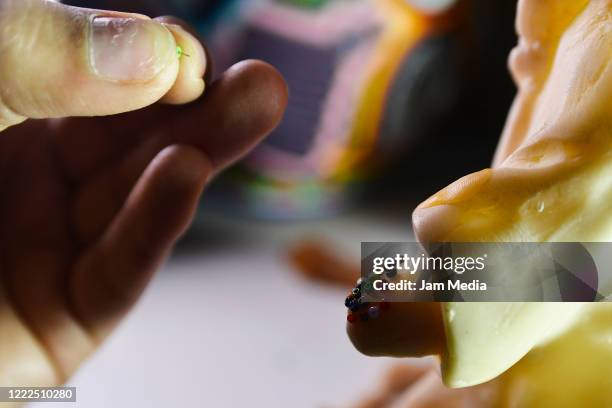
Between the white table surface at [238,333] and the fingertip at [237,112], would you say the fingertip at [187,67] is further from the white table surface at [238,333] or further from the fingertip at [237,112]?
the white table surface at [238,333]

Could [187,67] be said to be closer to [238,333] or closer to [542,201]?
[542,201]

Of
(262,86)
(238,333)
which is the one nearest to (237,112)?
(262,86)

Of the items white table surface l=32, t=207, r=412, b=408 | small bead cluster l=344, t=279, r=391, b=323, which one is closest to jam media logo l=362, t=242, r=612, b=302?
small bead cluster l=344, t=279, r=391, b=323

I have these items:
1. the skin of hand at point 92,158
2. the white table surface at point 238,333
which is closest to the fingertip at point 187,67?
the skin of hand at point 92,158

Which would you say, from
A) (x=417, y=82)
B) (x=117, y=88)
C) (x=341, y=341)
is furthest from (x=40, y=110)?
(x=417, y=82)

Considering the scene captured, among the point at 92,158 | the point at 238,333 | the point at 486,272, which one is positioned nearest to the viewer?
the point at 486,272

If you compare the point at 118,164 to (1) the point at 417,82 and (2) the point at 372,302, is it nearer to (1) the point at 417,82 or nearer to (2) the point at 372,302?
(2) the point at 372,302

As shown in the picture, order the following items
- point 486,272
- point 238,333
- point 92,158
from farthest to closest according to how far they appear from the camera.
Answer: point 238,333
point 92,158
point 486,272

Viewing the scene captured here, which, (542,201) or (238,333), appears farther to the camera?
(238,333)
